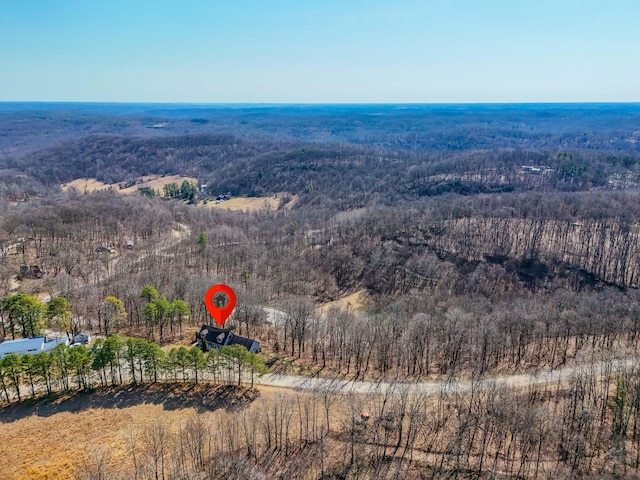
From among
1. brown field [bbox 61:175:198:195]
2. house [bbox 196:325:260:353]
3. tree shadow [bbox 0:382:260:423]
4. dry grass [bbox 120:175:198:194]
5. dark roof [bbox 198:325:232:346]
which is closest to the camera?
tree shadow [bbox 0:382:260:423]

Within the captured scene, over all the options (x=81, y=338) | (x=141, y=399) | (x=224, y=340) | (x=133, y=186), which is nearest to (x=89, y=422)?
(x=141, y=399)

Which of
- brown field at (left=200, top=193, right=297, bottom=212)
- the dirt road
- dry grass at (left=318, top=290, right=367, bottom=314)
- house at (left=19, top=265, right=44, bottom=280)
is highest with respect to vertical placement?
house at (left=19, top=265, right=44, bottom=280)

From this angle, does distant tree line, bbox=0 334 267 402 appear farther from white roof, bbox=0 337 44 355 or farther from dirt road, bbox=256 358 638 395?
white roof, bbox=0 337 44 355

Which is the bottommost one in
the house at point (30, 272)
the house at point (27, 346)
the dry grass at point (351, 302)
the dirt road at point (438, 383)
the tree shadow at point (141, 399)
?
the dry grass at point (351, 302)

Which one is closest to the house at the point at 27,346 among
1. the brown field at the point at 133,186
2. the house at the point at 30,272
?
the house at the point at 30,272

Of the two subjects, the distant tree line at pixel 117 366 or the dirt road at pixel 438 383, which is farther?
the dirt road at pixel 438 383

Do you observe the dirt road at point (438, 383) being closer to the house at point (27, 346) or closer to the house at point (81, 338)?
the house at point (81, 338)

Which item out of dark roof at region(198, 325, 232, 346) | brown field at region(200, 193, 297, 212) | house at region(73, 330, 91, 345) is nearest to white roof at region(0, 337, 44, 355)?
house at region(73, 330, 91, 345)
